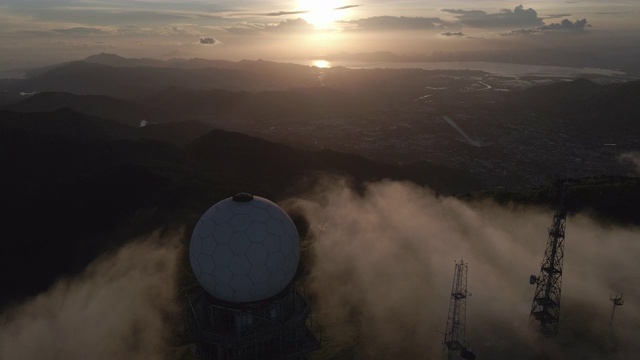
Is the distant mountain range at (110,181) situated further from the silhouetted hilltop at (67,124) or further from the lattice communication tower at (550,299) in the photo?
the lattice communication tower at (550,299)

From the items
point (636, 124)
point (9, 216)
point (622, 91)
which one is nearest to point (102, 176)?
point (9, 216)

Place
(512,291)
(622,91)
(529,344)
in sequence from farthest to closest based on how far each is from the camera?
(622,91) → (512,291) → (529,344)

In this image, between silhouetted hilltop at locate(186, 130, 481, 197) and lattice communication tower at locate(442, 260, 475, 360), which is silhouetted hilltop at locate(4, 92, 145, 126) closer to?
silhouetted hilltop at locate(186, 130, 481, 197)

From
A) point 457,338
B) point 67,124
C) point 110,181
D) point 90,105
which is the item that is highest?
point 457,338

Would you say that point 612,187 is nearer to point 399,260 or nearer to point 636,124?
point 399,260

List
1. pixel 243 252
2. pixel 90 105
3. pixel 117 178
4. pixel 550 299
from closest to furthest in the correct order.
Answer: pixel 243 252, pixel 550 299, pixel 117 178, pixel 90 105

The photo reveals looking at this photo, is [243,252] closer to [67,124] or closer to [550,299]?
[550,299]

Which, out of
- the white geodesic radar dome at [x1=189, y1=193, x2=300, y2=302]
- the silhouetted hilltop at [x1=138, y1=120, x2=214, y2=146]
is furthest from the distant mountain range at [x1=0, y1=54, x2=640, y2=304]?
the white geodesic radar dome at [x1=189, y1=193, x2=300, y2=302]

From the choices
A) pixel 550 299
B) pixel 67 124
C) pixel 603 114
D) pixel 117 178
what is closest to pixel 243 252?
pixel 550 299

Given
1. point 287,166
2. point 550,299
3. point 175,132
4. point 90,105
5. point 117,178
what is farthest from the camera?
point 90,105
